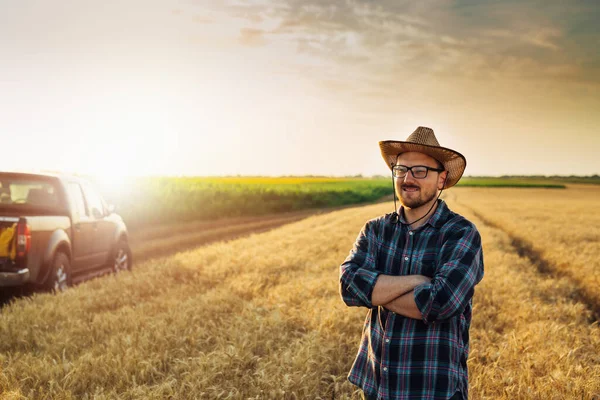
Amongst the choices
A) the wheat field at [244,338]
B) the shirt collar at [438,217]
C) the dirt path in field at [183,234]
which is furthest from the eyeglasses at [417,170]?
the dirt path in field at [183,234]

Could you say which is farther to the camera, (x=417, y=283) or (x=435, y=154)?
(x=435, y=154)

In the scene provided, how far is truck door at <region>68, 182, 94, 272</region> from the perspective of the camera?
29.2 ft

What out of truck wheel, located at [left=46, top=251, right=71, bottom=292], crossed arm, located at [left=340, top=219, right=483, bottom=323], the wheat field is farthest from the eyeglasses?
truck wheel, located at [left=46, top=251, right=71, bottom=292]

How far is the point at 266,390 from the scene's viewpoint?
14.2 feet

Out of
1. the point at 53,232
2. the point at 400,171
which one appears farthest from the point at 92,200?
the point at 400,171

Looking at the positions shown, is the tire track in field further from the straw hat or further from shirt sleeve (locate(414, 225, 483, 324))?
shirt sleeve (locate(414, 225, 483, 324))

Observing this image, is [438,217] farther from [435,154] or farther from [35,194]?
[35,194]

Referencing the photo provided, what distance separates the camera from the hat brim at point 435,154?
9.66 ft

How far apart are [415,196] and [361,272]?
52 centimetres

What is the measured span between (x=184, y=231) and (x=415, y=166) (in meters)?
19.4

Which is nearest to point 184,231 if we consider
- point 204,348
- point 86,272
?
point 86,272

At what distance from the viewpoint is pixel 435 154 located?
298cm

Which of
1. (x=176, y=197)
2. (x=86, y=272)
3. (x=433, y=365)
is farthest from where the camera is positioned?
(x=176, y=197)

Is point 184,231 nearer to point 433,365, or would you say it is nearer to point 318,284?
point 318,284
